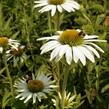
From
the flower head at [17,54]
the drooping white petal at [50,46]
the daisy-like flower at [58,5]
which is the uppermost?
the daisy-like flower at [58,5]

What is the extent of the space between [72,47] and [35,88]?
1.80ft

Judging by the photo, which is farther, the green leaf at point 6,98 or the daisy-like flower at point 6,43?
the daisy-like flower at point 6,43

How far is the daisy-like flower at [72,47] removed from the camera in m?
1.82

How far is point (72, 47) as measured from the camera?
191 cm

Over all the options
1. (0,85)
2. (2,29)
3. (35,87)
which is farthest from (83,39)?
(2,29)

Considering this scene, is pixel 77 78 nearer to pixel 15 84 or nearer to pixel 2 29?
pixel 15 84

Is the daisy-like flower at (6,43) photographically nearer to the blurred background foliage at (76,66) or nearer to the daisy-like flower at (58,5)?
the blurred background foliage at (76,66)

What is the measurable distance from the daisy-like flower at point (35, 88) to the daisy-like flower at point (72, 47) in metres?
0.42

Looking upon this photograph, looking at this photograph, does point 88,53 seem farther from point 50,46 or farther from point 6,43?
point 6,43

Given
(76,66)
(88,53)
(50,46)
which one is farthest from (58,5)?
(88,53)

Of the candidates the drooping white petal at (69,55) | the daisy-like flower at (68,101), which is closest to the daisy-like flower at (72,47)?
the drooping white petal at (69,55)

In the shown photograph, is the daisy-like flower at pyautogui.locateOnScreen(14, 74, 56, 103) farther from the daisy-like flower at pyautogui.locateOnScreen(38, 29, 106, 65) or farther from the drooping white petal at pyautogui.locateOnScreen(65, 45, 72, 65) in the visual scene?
the drooping white petal at pyautogui.locateOnScreen(65, 45, 72, 65)

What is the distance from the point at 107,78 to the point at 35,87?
0.47m

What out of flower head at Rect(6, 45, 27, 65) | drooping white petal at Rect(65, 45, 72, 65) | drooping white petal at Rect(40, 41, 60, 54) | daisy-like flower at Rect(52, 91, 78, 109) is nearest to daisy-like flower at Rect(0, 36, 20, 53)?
flower head at Rect(6, 45, 27, 65)
